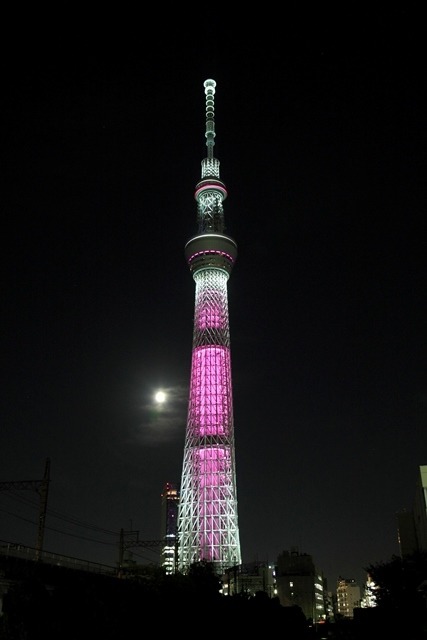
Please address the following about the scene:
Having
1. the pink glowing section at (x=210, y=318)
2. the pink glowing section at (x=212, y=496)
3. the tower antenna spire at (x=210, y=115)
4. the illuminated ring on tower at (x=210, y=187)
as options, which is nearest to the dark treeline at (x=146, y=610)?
the pink glowing section at (x=212, y=496)

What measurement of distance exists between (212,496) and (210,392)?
12.6m

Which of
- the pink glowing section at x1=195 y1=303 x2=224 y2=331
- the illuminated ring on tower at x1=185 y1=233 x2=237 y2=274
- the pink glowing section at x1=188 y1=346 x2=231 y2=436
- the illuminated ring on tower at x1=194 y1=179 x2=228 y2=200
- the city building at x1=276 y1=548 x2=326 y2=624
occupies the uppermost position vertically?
the illuminated ring on tower at x1=194 y1=179 x2=228 y2=200

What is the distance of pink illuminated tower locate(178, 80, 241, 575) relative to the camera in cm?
7381

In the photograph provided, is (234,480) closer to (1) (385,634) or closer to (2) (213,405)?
(2) (213,405)

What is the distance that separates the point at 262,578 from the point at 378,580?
47.1m

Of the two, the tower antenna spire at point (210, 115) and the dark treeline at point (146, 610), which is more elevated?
the tower antenna spire at point (210, 115)

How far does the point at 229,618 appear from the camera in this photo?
1153 inches

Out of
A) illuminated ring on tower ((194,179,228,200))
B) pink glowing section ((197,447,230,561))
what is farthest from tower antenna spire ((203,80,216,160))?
pink glowing section ((197,447,230,561))

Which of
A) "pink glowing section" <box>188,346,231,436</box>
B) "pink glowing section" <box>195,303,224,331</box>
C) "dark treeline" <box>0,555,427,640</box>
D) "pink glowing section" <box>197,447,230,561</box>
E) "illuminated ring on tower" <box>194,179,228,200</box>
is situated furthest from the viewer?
"illuminated ring on tower" <box>194,179,228,200</box>

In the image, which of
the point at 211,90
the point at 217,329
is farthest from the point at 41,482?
the point at 211,90

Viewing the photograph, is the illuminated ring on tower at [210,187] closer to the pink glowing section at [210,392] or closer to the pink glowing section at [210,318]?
the pink glowing section at [210,318]

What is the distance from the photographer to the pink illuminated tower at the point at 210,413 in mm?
73812

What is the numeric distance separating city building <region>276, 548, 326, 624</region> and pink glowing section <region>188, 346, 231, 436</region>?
55481mm

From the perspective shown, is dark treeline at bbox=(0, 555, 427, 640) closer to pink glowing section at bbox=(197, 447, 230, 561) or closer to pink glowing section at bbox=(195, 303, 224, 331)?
pink glowing section at bbox=(197, 447, 230, 561)
